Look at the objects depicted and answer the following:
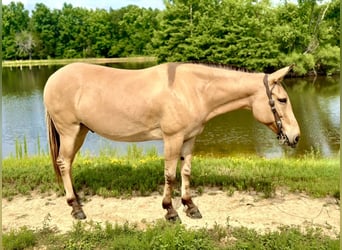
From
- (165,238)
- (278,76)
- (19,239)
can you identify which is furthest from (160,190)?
(278,76)

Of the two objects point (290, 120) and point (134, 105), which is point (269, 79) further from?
point (134, 105)

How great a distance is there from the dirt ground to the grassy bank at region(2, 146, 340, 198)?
0.16m

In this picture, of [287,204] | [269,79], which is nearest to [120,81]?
[269,79]

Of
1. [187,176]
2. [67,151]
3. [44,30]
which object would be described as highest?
[44,30]

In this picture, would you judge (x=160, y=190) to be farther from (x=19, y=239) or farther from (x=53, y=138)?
(x=19, y=239)

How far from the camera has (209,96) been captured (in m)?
4.27

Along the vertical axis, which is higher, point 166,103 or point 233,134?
point 166,103

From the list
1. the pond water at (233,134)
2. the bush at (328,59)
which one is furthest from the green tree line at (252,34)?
the pond water at (233,134)

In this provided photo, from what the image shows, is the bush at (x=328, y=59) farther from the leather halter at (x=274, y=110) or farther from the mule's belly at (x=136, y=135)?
the mule's belly at (x=136, y=135)

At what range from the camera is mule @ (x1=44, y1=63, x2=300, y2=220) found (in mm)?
4145

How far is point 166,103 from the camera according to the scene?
4.12 meters

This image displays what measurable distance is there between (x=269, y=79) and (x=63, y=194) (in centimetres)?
338

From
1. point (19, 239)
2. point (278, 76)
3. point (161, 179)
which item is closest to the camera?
point (19, 239)

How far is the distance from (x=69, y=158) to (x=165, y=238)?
1.78 m
